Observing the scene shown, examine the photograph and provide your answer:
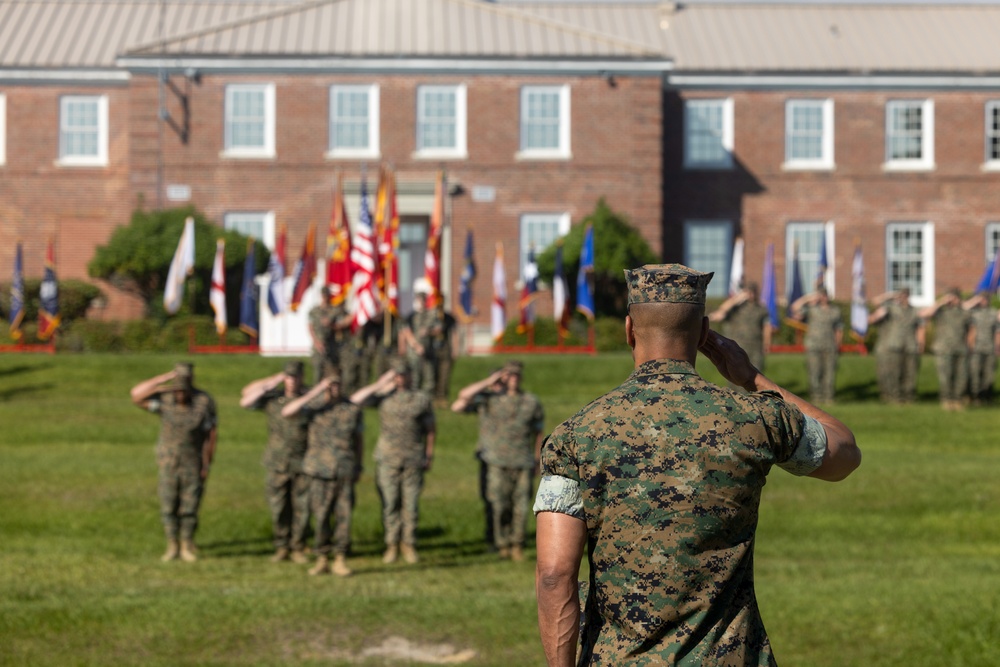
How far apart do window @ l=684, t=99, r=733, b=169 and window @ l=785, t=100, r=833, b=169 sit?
164cm

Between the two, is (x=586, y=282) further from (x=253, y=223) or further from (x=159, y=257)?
(x=159, y=257)

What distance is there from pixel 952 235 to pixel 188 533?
29801 mm

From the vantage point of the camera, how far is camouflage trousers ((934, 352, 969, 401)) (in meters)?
24.5

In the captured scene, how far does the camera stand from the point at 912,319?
2534cm

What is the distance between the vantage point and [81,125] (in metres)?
40.2

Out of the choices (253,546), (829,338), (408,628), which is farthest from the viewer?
(829,338)

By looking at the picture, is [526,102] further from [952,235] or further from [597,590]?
[597,590]

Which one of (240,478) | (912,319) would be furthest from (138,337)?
(912,319)

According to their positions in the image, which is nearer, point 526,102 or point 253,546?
point 253,546

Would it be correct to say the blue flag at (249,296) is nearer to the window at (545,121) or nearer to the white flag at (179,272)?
the white flag at (179,272)

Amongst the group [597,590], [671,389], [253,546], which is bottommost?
[253,546]

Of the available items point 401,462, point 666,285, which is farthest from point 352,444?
point 666,285

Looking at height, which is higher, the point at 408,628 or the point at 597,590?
the point at 597,590

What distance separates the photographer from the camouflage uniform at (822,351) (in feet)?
83.1
